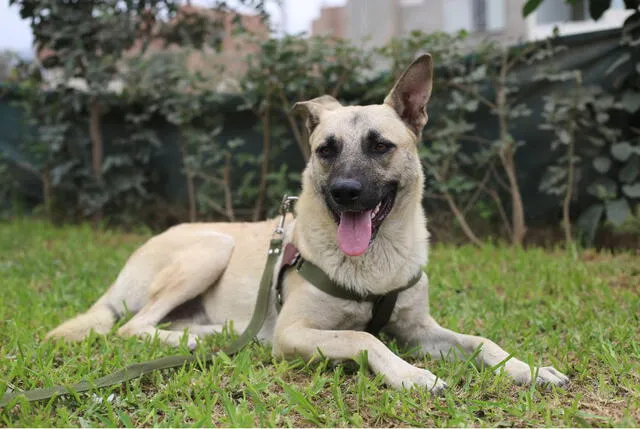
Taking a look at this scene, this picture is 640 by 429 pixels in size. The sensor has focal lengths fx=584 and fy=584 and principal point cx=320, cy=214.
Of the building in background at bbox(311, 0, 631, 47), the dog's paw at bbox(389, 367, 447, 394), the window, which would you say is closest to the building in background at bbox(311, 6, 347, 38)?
Answer: the building in background at bbox(311, 0, 631, 47)

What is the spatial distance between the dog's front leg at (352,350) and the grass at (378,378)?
57mm

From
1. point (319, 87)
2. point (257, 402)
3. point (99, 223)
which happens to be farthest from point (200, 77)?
point (257, 402)

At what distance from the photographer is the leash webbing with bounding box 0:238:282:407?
88.0 inches

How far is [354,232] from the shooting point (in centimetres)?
275

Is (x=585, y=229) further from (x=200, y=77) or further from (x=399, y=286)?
(x=200, y=77)

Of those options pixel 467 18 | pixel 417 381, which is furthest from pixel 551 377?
pixel 467 18

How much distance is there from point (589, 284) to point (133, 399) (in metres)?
3.19

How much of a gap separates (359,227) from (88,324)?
5.48 feet

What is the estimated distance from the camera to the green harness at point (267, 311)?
2.30 metres

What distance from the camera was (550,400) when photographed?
7.45 feet

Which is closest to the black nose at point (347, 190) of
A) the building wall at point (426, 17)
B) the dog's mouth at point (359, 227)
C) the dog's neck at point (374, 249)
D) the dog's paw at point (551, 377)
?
the dog's mouth at point (359, 227)

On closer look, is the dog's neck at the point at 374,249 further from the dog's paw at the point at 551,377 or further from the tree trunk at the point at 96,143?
the tree trunk at the point at 96,143

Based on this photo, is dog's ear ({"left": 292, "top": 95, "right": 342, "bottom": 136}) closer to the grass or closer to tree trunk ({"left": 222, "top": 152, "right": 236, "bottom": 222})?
the grass

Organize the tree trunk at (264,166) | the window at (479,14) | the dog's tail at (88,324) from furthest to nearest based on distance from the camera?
the window at (479,14), the tree trunk at (264,166), the dog's tail at (88,324)
